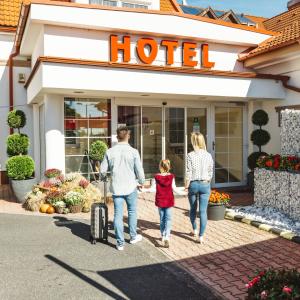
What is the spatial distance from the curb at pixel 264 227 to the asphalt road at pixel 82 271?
2.43 meters

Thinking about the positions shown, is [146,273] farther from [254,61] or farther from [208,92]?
[254,61]

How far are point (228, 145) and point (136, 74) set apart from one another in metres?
4.70

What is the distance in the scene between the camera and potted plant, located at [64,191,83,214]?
9094 mm

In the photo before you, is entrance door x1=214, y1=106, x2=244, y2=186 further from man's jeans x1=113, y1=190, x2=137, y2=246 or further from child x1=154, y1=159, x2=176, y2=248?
man's jeans x1=113, y1=190, x2=137, y2=246

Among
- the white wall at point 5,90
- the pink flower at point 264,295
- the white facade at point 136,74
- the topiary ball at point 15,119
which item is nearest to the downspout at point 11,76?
the white wall at point 5,90

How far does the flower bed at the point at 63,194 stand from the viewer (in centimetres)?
916

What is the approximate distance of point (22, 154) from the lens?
11.2 metres

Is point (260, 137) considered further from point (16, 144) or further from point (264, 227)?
point (16, 144)

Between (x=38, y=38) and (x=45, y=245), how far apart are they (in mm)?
7388

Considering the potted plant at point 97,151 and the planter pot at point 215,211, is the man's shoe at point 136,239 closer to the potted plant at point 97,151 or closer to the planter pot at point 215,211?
the planter pot at point 215,211

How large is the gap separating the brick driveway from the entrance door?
16.6ft

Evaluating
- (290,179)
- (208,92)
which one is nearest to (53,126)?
(208,92)

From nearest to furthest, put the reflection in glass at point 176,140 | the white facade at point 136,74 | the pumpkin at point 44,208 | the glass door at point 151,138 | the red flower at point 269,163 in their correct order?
the red flower at point 269,163, the pumpkin at point 44,208, the white facade at point 136,74, the glass door at point 151,138, the reflection in glass at point 176,140

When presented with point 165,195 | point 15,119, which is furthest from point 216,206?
point 15,119
